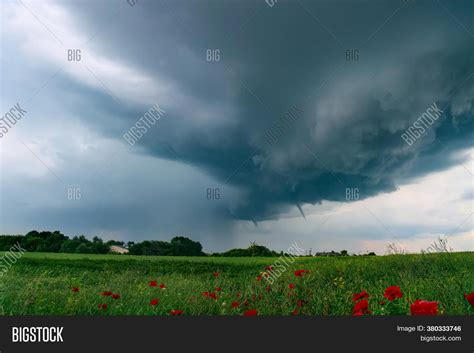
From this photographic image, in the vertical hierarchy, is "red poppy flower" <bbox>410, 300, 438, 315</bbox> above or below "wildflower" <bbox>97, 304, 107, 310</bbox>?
above

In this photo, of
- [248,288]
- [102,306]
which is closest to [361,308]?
[248,288]

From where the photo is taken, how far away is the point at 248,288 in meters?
8.90

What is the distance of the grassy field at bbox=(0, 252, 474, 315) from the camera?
718 centimetres

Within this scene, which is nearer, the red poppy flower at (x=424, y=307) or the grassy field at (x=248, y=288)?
the red poppy flower at (x=424, y=307)

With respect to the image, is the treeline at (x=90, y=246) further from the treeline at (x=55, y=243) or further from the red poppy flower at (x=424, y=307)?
the red poppy flower at (x=424, y=307)

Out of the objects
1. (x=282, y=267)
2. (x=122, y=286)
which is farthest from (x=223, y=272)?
(x=122, y=286)

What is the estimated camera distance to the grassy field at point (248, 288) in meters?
7.18

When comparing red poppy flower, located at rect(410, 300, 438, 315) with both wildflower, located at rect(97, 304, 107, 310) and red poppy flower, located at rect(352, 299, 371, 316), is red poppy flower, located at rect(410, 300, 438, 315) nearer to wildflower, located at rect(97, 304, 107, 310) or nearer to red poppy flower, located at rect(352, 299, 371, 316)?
red poppy flower, located at rect(352, 299, 371, 316)

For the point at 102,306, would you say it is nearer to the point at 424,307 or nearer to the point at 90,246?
the point at 424,307

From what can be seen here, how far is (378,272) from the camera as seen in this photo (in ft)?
36.5

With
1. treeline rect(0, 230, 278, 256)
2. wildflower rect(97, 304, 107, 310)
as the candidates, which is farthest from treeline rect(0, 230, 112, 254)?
wildflower rect(97, 304, 107, 310)

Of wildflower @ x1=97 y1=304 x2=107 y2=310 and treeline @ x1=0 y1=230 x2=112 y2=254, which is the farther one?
treeline @ x1=0 y1=230 x2=112 y2=254

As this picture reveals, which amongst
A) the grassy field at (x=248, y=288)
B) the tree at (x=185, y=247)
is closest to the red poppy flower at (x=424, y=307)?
the grassy field at (x=248, y=288)

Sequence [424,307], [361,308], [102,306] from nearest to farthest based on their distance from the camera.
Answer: [424,307]
[361,308]
[102,306]
